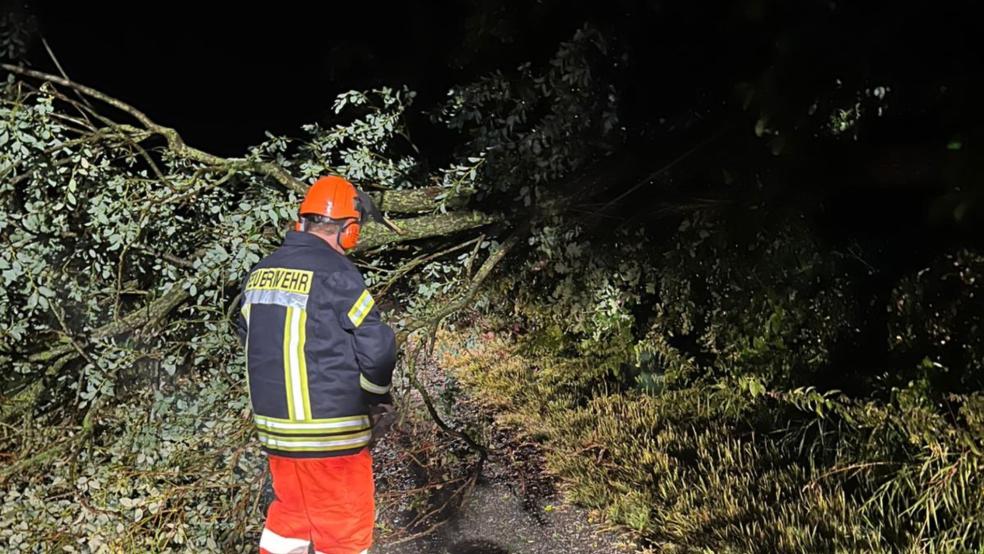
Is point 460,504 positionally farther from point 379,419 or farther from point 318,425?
point 318,425

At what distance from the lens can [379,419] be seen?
11.1 feet

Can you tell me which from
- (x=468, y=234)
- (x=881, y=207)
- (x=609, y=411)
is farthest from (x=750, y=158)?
(x=609, y=411)

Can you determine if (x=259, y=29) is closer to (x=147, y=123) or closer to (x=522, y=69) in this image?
(x=147, y=123)

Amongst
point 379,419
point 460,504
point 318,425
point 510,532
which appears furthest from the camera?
point 460,504

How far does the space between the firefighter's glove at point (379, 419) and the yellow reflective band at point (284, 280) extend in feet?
1.92

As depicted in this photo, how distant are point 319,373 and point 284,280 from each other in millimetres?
385

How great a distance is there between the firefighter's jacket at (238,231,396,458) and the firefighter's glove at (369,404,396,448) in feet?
0.28

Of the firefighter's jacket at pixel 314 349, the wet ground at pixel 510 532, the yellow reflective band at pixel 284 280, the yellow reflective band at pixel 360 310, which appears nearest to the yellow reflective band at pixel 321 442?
the firefighter's jacket at pixel 314 349

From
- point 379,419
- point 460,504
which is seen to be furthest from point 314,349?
point 460,504

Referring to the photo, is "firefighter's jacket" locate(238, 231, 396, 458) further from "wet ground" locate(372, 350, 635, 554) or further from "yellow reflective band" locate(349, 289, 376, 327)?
"wet ground" locate(372, 350, 635, 554)

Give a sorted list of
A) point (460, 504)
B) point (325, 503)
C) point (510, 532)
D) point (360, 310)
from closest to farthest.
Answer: point (360, 310) → point (325, 503) → point (510, 532) → point (460, 504)

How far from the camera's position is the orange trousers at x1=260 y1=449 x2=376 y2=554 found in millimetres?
3227

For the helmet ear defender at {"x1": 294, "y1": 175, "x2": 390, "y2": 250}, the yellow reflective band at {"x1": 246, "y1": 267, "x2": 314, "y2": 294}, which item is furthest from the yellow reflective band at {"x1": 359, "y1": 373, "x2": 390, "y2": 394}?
the helmet ear defender at {"x1": 294, "y1": 175, "x2": 390, "y2": 250}

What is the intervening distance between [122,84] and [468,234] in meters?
2.72
